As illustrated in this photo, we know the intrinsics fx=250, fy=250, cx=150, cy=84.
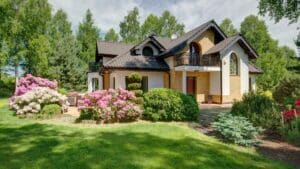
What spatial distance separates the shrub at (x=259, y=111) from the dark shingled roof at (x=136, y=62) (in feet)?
37.9

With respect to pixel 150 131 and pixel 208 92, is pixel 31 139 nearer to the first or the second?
pixel 150 131

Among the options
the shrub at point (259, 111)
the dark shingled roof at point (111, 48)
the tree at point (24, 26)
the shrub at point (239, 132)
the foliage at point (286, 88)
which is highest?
the tree at point (24, 26)

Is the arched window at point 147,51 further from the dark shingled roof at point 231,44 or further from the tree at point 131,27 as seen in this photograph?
the tree at point 131,27

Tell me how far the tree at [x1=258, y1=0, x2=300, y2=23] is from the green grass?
38.5 ft

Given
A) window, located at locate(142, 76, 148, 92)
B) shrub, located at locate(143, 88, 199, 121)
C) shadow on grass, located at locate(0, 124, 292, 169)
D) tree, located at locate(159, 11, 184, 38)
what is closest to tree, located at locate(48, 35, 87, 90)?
window, located at locate(142, 76, 148, 92)

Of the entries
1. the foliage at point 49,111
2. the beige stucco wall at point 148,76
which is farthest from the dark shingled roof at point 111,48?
the foliage at point 49,111

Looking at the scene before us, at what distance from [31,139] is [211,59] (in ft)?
55.8

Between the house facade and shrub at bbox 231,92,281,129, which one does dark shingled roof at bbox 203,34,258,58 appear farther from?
shrub at bbox 231,92,281,129

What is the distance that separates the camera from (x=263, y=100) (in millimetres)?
10023

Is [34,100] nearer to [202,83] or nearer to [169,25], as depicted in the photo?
[202,83]

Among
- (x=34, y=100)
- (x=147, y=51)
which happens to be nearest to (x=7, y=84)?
(x=147, y=51)

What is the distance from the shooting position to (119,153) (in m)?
6.01

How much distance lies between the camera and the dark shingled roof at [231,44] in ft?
67.7

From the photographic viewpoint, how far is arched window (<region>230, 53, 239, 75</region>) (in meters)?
22.2
